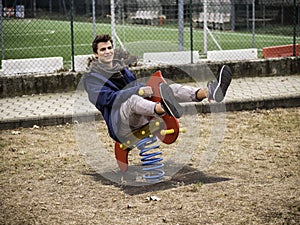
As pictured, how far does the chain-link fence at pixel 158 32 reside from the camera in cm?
1402

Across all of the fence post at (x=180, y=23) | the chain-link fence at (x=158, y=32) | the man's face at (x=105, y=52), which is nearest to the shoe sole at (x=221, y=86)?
the man's face at (x=105, y=52)

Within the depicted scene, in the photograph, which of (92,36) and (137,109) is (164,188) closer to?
(137,109)

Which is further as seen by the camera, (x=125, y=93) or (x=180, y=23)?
(x=180, y=23)

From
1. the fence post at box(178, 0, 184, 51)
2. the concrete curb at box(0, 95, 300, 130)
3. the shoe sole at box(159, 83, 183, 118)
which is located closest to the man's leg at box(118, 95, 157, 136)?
the shoe sole at box(159, 83, 183, 118)

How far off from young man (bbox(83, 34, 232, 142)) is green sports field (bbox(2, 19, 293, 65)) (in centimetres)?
852

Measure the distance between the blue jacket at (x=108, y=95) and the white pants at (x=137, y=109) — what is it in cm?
7

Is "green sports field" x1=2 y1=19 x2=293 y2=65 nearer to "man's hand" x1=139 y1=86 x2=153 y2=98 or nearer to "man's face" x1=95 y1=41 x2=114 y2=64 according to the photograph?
"man's face" x1=95 y1=41 x2=114 y2=64

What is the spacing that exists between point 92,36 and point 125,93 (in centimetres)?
1648

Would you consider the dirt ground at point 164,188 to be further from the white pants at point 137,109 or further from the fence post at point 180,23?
the fence post at point 180,23

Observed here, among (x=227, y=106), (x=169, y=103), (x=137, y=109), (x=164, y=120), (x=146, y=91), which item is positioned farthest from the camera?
(x=227, y=106)

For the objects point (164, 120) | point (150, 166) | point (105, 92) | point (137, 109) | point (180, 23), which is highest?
point (180, 23)

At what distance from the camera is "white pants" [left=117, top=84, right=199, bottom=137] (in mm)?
6273

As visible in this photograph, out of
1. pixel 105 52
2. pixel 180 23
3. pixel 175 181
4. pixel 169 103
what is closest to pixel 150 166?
pixel 175 181

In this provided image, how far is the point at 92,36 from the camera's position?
74.6 feet
